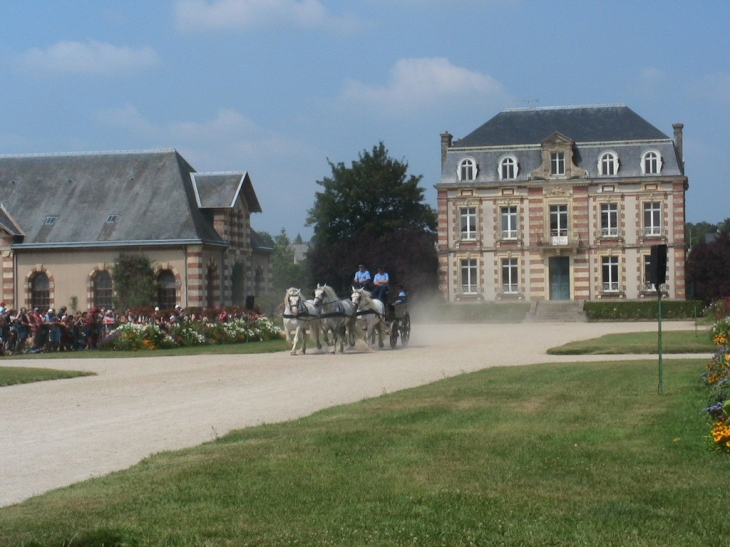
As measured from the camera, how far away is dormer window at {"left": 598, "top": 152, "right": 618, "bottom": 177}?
58.4m

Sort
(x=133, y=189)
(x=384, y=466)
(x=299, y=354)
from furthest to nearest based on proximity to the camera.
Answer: (x=133, y=189) → (x=299, y=354) → (x=384, y=466)

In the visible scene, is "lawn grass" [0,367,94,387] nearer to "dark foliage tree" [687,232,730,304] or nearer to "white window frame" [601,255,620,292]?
"white window frame" [601,255,620,292]

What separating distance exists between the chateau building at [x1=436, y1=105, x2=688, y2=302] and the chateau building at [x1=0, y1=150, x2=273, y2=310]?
51.1 feet

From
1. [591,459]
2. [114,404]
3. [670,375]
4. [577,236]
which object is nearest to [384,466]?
[591,459]

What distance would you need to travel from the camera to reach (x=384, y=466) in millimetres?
8711

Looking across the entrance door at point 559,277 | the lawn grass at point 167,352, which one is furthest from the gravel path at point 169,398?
the entrance door at point 559,277

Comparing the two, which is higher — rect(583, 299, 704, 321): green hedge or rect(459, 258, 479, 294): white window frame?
rect(459, 258, 479, 294): white window frame

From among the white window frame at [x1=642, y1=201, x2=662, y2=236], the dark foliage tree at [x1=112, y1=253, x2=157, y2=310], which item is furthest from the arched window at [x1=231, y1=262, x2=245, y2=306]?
the white window frame at [x1=642, y1=201, x2=662, y2=236]

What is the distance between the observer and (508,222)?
59875 mm

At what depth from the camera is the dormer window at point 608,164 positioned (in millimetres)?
58375

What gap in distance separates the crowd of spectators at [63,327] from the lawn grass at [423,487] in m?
21.1

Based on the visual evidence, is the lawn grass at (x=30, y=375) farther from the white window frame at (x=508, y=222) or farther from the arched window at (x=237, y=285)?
the white window frame at (x=508, y=222)

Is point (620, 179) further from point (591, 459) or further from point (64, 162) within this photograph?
point (591, 459)

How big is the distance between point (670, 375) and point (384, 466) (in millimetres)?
8851
